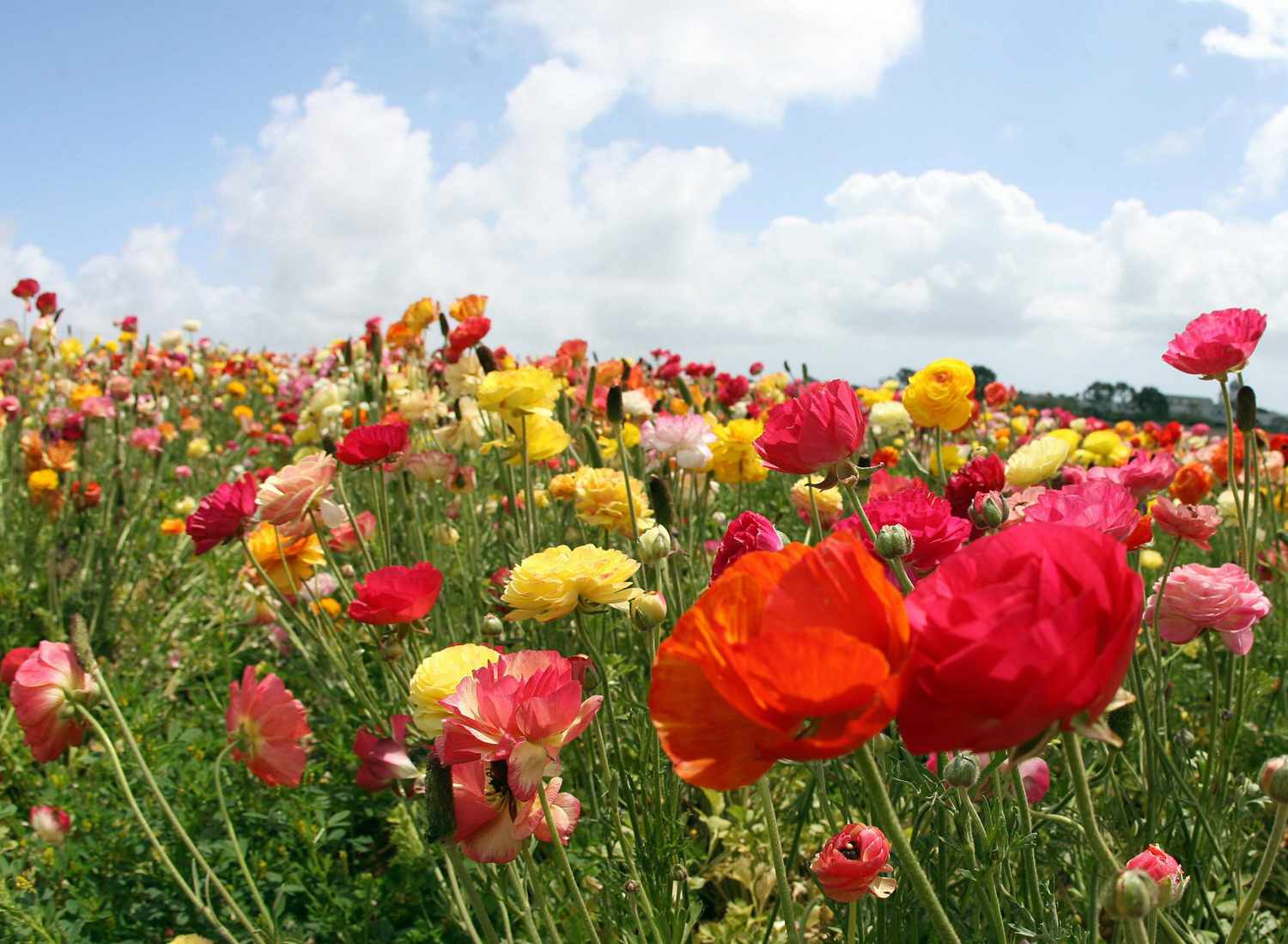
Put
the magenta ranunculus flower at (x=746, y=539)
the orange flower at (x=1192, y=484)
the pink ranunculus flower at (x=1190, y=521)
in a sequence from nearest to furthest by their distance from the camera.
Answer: the magenta ranunculus flower at (x=746, y=539) → the pink ranunculus flower at (x=1190, y=521) → the orange flower at (x=1192, y=484)

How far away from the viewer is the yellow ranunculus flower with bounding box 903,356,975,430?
69.9 inches

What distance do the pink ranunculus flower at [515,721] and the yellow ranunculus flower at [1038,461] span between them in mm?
1173

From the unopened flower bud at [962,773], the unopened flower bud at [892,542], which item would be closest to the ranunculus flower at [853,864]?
the unopened flower bud at [962,773]

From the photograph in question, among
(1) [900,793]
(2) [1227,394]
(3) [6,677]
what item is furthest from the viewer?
(2) [1227,394]

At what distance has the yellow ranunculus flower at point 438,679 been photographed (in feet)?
3.36

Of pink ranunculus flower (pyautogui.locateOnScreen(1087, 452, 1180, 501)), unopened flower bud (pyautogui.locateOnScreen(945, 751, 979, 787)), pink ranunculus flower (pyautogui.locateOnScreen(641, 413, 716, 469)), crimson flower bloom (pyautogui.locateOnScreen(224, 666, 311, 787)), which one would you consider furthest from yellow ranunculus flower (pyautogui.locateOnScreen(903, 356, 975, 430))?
crimson flower bloom (pyautogui.locateOnScreen(224, 666, 311, 787))

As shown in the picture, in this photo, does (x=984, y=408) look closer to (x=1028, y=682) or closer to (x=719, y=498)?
(x=719, y=498)

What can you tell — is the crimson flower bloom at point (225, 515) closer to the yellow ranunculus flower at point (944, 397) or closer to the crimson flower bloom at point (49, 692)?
the crimson flower bloom at point (49, 692)

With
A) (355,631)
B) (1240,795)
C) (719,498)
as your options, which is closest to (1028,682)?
(1240,795)

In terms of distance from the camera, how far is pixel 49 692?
120cm

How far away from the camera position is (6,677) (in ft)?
4.89

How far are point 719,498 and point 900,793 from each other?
2692mm

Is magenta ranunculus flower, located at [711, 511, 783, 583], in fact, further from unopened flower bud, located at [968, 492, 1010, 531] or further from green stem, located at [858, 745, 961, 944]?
green stem, located at [858, 745, 961, 944]

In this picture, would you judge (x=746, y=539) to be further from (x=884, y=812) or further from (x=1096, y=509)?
(x=884, y=812)
